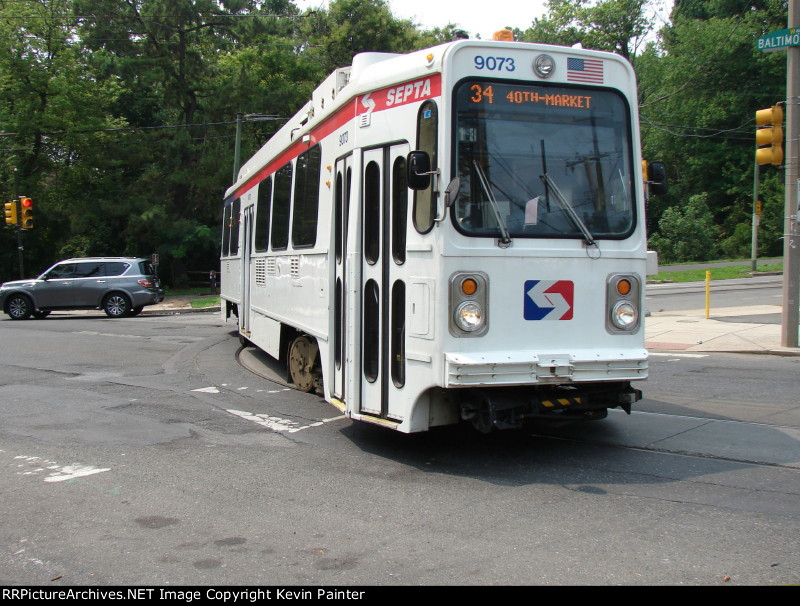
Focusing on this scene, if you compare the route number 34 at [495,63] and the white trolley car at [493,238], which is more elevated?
the route number 34 at [495,63]

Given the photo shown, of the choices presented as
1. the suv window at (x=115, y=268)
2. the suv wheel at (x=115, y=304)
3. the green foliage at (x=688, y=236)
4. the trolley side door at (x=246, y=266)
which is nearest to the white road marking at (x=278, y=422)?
the trolley side door at (x=246, y=266)

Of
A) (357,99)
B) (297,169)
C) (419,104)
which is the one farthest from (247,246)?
(419,104)

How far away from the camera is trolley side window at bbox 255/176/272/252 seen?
1197 centimetres

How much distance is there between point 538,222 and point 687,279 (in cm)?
2954

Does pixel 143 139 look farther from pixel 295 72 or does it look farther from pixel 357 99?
pixel 357 99

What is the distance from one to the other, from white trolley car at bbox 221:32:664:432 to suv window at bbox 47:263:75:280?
21.2 m

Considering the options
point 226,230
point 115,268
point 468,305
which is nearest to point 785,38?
point 468,305

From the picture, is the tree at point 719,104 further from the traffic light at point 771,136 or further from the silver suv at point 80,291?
the traffic light at point 771,136

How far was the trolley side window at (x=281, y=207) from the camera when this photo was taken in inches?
408

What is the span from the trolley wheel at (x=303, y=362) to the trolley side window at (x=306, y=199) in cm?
124

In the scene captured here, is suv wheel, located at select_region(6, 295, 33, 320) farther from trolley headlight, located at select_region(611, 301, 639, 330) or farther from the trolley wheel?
trolley headlight, located at select_region(611, 301, 639, 330)

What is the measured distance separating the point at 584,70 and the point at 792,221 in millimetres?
8524

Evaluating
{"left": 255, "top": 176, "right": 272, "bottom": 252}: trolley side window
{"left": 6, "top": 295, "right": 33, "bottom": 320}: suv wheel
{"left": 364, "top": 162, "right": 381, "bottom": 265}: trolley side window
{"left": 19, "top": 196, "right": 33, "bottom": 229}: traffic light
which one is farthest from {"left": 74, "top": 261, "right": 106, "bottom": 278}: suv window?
{"left": 364, "top": 162, "right": 381, "bottom": 265}: trolley side window

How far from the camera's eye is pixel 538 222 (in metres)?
6.30
